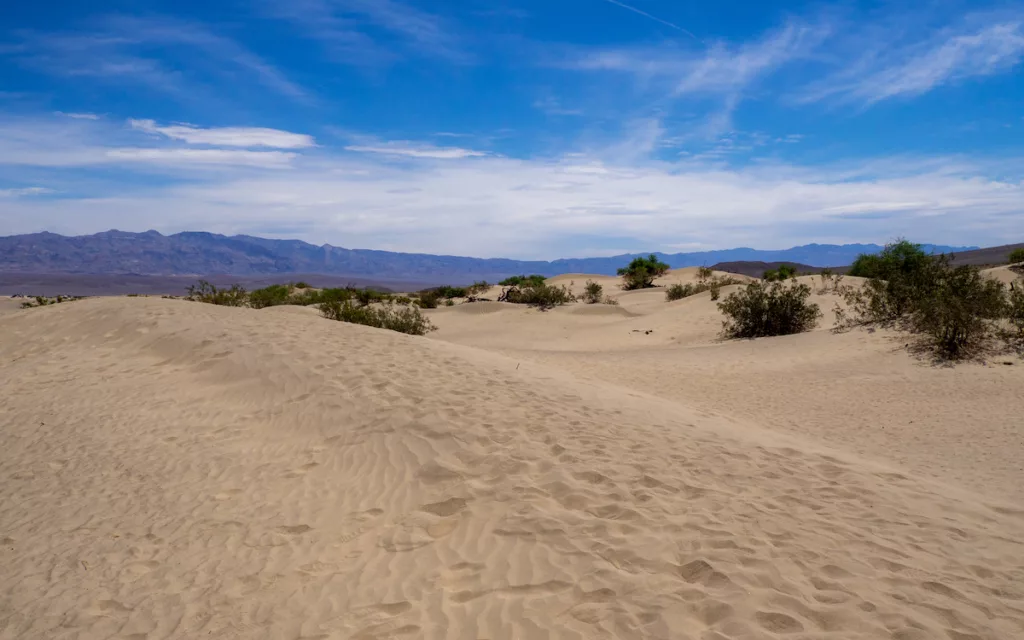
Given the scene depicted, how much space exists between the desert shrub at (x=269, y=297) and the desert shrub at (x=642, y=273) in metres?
23.1

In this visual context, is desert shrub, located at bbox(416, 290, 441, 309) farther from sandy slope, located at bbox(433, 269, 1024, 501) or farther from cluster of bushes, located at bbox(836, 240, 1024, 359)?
cluster of bushes, located at bbox(836, 240, 1024, 359)

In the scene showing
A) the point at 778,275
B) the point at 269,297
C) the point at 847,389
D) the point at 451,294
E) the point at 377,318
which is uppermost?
the point at 778,275

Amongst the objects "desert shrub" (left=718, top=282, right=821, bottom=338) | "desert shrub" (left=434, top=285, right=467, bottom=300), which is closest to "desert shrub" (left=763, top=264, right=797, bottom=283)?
"desert shrub" (left=718, top=282, right=821, bottom=338)

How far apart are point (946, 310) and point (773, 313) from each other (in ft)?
19.5

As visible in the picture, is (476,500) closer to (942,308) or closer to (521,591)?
(521,591)

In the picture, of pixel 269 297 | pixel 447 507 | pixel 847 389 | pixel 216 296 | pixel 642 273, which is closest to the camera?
pixel 447 507

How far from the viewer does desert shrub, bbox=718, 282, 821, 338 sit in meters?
18.2

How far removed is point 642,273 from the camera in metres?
44.0

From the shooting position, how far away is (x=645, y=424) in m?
7.89

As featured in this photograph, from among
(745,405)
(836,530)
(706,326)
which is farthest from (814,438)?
(706,326)

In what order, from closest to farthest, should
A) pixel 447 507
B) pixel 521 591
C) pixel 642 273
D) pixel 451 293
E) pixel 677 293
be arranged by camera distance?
1. pixel 521 591
2. pixel 447 507
3. pixel 677 293
4. pixel 451 293
5. pixel 642 273

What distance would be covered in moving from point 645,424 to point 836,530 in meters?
3.12

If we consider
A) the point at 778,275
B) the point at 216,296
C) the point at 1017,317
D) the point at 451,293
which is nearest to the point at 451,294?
the point at 451,293

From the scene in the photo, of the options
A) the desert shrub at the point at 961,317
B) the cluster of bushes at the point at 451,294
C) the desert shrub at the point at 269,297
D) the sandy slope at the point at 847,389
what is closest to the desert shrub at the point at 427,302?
the cluster of bushes at the point at 451,294
